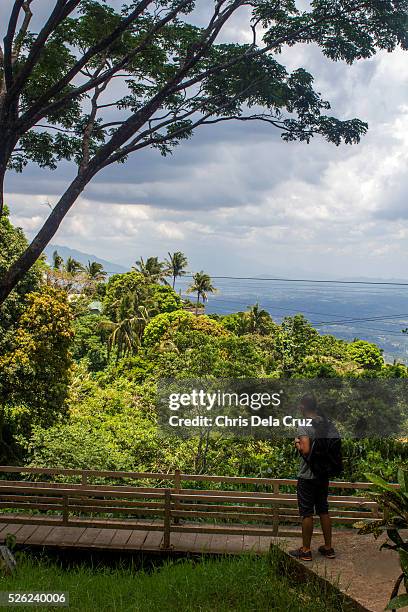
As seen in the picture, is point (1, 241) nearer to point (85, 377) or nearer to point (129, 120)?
point (129, 120)

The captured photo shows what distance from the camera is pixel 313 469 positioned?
6.58 meters

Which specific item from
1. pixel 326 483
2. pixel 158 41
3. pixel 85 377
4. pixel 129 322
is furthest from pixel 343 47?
pixel 129 322

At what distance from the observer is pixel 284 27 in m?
10.3

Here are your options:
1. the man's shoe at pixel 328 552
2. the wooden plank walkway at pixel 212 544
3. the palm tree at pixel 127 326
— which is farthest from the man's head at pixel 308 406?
the palm tree at pixel 127 326

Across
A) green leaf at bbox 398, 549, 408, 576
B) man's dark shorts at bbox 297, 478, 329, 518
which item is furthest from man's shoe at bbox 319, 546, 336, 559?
green leaf at bbox 398, 549, 408, 576

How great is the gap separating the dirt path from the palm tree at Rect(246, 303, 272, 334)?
53206mm

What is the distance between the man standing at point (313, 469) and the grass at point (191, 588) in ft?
1.56

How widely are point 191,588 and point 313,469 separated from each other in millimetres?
1665

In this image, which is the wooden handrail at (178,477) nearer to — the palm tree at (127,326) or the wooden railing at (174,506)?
the wooden railing at (174,506)

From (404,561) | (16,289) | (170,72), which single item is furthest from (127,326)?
(404,561)

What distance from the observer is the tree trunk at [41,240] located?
7.94 metres

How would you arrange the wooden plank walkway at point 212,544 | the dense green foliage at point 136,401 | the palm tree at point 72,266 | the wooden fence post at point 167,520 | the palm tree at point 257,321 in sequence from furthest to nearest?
the palm tree at point 72,266 < the palm tree at point 257,321 < the dense green foliage at point 136,401 < the wooden fence post at point 167,520 < the wooden plank walkway at point 212,544

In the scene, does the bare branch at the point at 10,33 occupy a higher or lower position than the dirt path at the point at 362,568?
higher

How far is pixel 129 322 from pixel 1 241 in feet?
95.4
